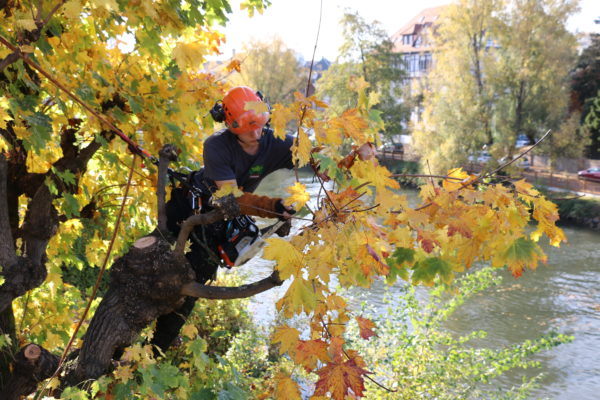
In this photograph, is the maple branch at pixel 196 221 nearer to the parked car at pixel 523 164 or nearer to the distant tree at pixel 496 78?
the parked car at pixel 523 164

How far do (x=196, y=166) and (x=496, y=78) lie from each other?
22.0 metres

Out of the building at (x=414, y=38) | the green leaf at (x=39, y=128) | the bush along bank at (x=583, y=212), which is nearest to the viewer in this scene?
the green leaf at (x=39, y=128)

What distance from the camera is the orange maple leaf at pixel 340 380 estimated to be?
2.30 m

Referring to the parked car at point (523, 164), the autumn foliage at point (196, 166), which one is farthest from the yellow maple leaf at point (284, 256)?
the parked car at point (523, 164)

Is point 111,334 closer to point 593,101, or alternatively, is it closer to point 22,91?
point 22,91

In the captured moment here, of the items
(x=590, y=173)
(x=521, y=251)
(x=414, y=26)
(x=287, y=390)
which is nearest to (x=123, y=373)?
(x=287, y=390)

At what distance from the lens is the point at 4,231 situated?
11.7 feet

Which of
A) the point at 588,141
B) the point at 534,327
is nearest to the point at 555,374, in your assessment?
the point at 534,327

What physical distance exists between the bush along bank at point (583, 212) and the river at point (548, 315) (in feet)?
12.5

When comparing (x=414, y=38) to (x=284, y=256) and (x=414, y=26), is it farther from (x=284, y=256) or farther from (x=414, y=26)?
(x=284, y=256)

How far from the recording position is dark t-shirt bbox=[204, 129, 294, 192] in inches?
123

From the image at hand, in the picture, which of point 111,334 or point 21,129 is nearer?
point 111,334

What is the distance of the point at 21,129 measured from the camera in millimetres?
3359

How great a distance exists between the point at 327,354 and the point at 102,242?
3.11 meters
